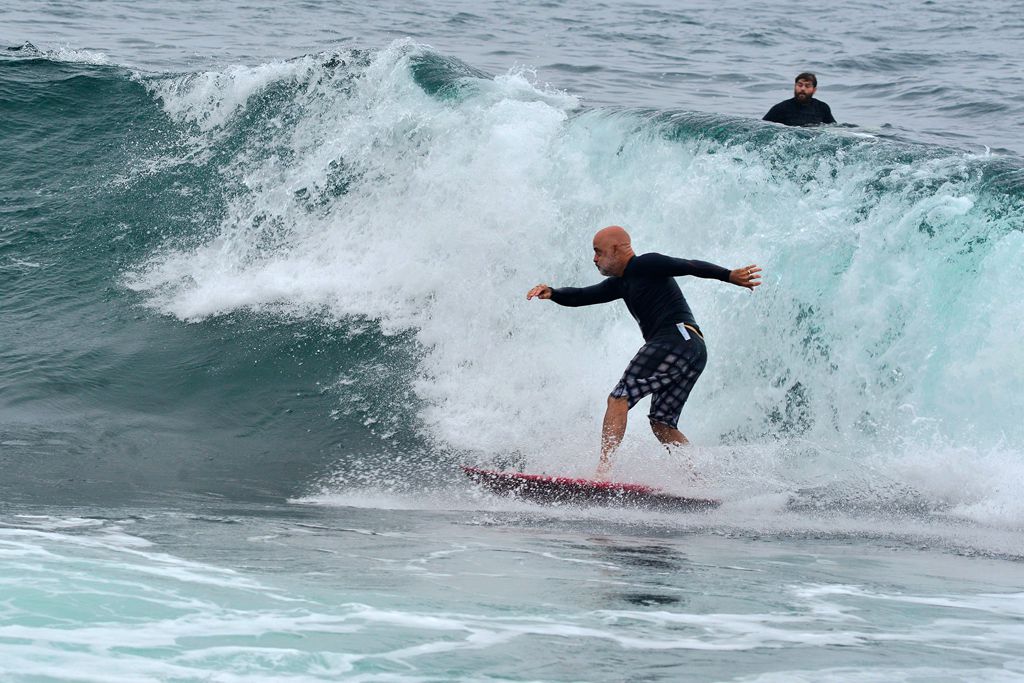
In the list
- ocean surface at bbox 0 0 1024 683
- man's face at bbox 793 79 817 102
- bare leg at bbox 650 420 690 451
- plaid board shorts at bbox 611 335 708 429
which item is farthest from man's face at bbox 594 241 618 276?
→ man's face at bbox 793 79 817 102

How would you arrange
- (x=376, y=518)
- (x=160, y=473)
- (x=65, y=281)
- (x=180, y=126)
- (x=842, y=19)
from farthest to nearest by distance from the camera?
(x=842, y=19), (x=180, y=126), (x=65, y=281), (x=160, y=473), (x=376, y=518)

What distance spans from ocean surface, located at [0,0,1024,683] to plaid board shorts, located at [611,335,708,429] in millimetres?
406

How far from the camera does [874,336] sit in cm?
867

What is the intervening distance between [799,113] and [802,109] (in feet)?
0.22

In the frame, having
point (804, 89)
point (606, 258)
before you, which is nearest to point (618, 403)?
point (606, 258)

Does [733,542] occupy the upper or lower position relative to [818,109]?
lower

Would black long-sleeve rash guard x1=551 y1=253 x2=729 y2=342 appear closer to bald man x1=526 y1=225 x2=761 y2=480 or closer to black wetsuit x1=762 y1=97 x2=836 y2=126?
bald man x1=526 y1=225 x2=761 y2=480

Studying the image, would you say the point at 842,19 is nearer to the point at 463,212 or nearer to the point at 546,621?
the point at 463,212

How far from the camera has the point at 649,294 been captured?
24.5 feet

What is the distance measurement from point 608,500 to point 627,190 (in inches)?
162

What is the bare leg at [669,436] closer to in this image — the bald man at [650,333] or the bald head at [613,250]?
the bald man at [650,333]

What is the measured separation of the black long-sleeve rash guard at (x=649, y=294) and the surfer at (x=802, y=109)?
5.32 metres

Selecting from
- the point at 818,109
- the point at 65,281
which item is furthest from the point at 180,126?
the point at 818,109

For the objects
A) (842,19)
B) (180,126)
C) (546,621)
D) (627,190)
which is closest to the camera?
(546,621)
